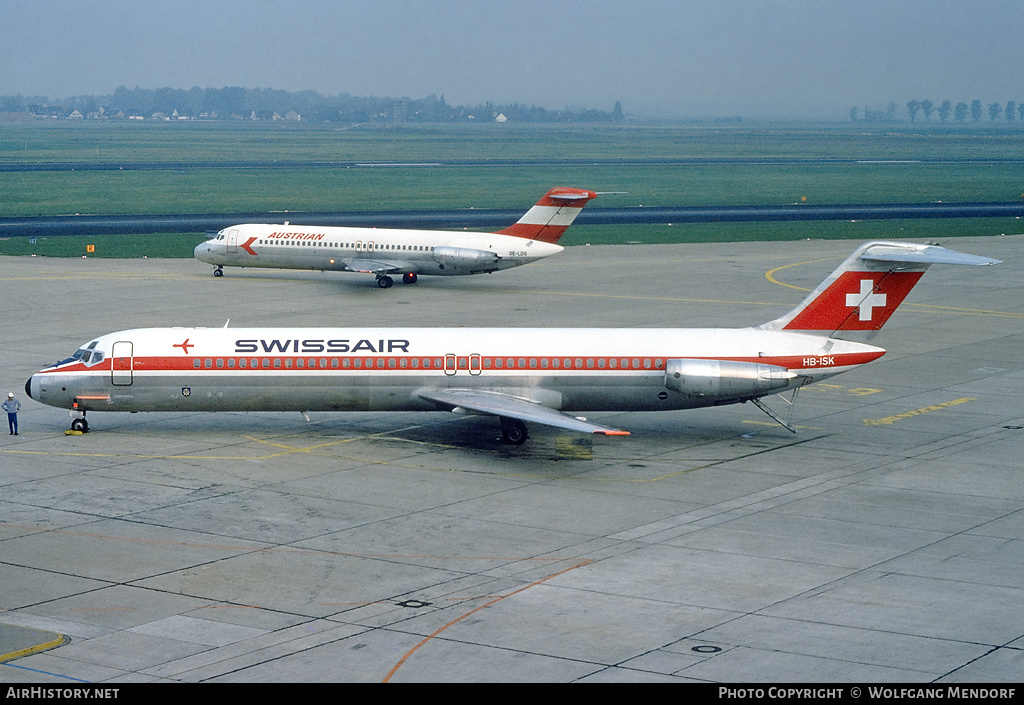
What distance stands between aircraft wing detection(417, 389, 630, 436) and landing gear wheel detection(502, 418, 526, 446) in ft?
2.42

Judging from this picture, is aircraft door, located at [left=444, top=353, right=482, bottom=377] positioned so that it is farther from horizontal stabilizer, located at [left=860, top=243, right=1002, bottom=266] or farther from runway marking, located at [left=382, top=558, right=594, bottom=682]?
horizontal stabilizer, located at [left=860, top=243, right=1002, bottom=266]

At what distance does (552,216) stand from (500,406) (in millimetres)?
35407

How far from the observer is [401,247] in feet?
236

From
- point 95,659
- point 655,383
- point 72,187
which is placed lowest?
point 95,659

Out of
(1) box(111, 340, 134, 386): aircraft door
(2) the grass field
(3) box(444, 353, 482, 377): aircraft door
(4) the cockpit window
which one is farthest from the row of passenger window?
(2) the grass field

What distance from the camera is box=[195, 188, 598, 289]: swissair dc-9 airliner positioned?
232 ft

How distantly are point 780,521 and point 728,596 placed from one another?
18.5ft

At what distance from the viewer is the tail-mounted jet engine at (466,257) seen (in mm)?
70688

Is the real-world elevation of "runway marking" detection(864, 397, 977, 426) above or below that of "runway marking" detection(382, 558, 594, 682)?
above

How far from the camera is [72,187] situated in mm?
141375

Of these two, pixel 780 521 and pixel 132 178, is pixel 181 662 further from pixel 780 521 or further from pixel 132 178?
pixel 132 178

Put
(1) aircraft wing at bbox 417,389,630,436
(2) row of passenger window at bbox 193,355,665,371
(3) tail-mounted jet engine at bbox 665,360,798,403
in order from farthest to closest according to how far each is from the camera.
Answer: (2) row of passenger window at bbox 193,355,665,371 → (3) tail-mounted jet engine at bbox 665,360,798,403 → (1) aircraft wing at bbox 417,389,630,436

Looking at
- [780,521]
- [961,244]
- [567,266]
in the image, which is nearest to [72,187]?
[567,266]

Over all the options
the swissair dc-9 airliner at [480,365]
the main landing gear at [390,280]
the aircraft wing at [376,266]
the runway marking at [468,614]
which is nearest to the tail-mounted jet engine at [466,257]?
the aircraft wing at [376,266]
